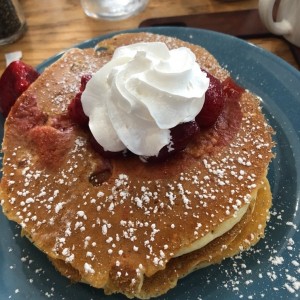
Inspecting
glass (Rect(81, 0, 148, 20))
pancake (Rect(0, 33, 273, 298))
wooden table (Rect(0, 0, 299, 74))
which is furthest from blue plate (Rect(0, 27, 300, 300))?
glass (Rect(81, 0, 148, 20))

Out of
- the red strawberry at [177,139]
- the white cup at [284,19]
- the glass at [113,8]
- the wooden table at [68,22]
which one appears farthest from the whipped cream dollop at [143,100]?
the glass at [113,8]

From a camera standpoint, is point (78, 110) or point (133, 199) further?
point (78, 110)

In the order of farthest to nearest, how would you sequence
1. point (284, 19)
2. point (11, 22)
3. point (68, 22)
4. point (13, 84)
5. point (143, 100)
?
point (68, 22)
point (11, 22)
point (284, 19)
point (13, 84)
point (143, 100)

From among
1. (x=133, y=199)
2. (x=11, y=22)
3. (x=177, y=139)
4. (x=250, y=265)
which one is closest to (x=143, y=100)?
(x=177, y=139)

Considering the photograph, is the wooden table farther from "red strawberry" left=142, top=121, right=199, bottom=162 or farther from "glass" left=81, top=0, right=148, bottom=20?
"red strawberry" left=142, top=121, right=199, bottom=162

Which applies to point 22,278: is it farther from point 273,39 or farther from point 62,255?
point 273,39

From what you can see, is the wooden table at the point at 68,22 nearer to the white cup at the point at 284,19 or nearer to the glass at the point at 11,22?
the glass at the point at 11,22

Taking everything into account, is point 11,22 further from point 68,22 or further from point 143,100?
point 143,100
